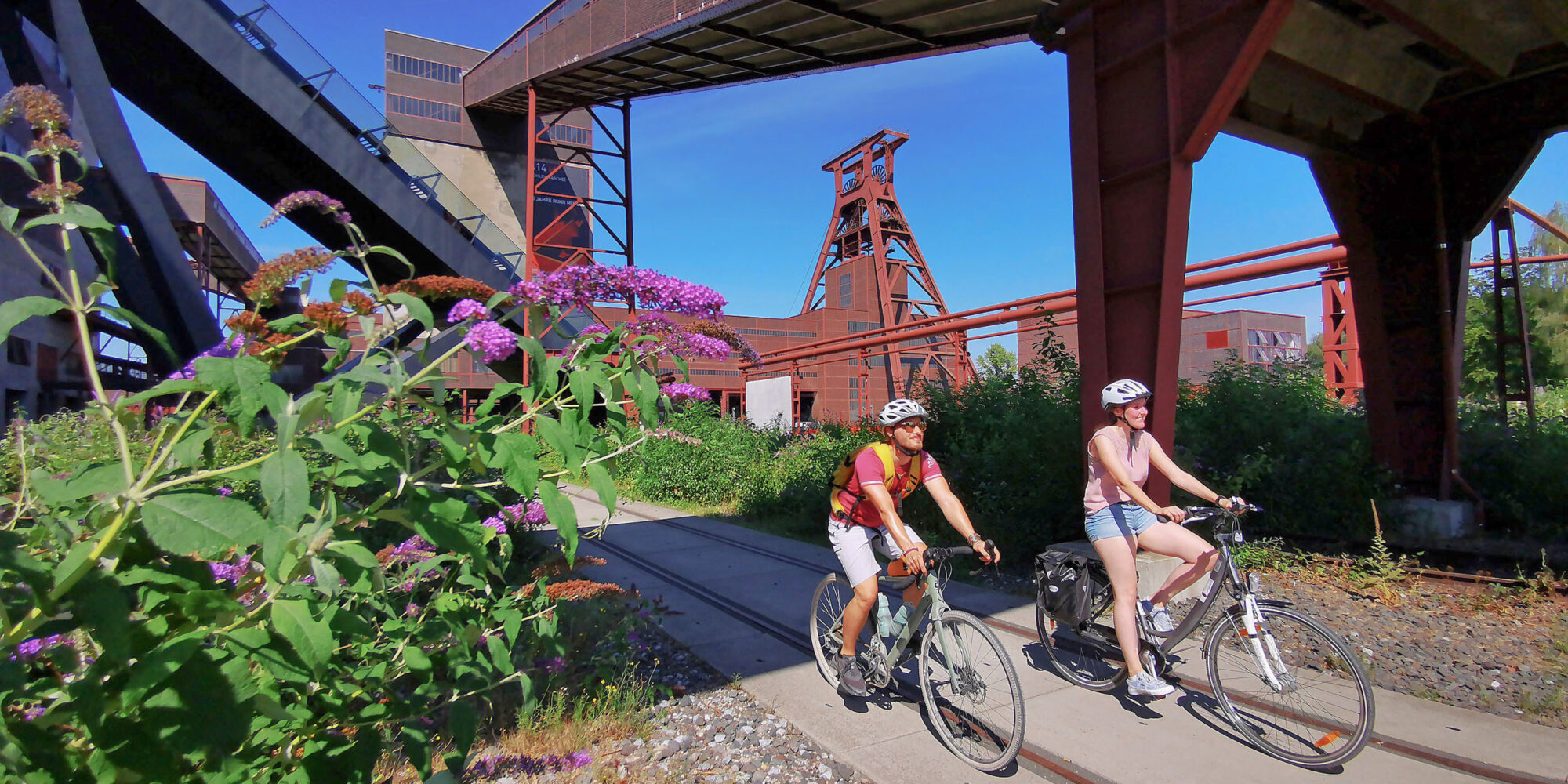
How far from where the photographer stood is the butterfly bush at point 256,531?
1.39 meters

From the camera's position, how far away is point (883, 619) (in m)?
4.15

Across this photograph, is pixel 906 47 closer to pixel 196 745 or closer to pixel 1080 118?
pixel 1080 118

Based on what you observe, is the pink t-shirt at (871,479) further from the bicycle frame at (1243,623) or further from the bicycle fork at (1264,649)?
the bicycle fork at (1264,649)

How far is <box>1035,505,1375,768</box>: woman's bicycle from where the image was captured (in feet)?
11.5

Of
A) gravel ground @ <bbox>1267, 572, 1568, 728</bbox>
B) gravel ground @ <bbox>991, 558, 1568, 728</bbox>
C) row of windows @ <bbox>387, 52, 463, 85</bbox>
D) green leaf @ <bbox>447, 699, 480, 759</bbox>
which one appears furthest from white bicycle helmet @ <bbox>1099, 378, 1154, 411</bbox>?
row of windows @ <bbox>387, 52, 463, 85</bbox>

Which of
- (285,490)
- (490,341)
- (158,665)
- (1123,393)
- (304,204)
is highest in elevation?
(304,204)

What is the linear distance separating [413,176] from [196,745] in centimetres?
1235

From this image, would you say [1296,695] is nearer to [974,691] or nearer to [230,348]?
[974,691]

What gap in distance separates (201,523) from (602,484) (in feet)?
2.82

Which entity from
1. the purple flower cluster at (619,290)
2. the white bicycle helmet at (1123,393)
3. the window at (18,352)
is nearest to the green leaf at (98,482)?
the purple flower cluster at (619,290)

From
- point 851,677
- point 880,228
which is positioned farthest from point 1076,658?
point 880,228

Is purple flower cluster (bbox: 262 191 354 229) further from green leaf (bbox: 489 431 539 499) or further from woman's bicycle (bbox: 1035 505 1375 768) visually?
woman's bicycle (bbox: 1035 505 1375 768)

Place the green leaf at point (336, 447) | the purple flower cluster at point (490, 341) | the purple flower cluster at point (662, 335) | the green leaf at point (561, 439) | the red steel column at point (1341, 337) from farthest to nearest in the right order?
1. the red steel column at point (1341, 337)
2. the purple flower cluster at point (662, 335)
3. the purple flower cluster at point (490, 341)
4. the green leaf at point (561, 439)
5. the green leaf at point (336, 447)

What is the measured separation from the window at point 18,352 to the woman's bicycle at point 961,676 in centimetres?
1265
